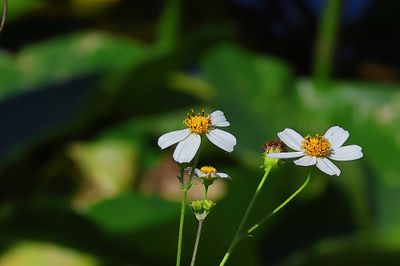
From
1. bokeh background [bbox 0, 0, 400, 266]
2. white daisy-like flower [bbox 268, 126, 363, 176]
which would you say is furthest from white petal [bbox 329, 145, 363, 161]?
bokeh background [bbox 0, 0, 400, 266]

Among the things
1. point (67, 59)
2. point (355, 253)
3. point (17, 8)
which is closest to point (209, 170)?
Result: point (355, 253)

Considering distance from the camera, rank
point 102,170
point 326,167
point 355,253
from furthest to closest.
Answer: point 102,170 < point 355,253 < point 326,167

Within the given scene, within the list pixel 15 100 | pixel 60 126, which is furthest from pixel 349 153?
pixel 15 100

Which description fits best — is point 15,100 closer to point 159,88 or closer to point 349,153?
point 159,88

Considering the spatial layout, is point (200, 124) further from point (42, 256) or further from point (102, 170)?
point (102, 170)

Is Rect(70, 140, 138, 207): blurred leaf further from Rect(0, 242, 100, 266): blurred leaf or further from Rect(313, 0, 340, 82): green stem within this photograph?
Rect(313, 0, 340, 82): green stem

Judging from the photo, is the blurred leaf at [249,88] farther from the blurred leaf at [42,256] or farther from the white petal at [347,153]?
the white petal at [347,153]

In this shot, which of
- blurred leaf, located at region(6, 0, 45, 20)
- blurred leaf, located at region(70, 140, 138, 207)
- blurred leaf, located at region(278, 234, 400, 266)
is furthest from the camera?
blurred leaf, located at region(6, 0, 45, 20)
